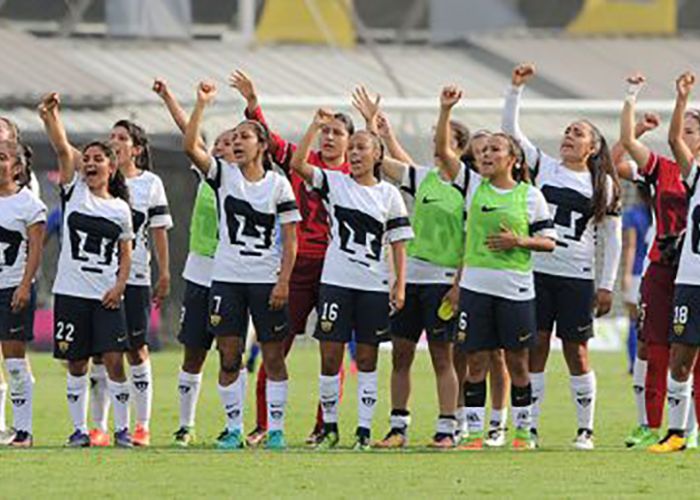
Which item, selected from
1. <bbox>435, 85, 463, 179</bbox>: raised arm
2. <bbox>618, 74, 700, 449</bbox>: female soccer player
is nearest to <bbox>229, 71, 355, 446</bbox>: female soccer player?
<bbox>435, 85, 463, 179</bbox>: raised arm

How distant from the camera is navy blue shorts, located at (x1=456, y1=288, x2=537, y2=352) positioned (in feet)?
59.1

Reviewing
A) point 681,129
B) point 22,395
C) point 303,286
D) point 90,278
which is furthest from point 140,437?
point 681,129

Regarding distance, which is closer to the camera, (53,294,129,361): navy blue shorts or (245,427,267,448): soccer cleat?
(53,294,129,361): navy blue shorts

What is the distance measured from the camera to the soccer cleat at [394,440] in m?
18.5

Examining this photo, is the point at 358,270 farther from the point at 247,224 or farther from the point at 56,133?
the point at 56,133

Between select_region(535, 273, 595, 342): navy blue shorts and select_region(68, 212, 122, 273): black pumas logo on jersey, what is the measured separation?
2.94m

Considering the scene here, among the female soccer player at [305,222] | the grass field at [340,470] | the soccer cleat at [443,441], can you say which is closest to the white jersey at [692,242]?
the grass field at [340,470]

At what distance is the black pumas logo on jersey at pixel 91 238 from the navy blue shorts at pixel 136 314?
53 centimetres

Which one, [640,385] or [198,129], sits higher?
[198,129]

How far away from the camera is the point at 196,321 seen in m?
18.8

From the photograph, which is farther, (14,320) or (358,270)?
(14,320)

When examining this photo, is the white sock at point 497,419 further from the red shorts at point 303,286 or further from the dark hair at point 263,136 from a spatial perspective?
the dark hair at point 263,136

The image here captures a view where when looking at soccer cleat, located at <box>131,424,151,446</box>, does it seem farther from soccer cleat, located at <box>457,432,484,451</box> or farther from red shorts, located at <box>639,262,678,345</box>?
red shorts, located at <box>639,262,678,345</box>

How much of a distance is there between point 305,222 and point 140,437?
1966 millimetres
